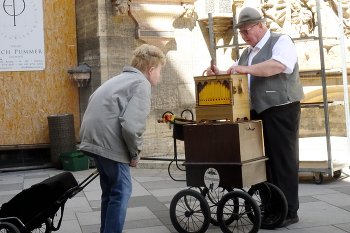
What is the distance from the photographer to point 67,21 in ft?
29.9

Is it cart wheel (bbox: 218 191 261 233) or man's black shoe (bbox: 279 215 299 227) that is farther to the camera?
man's black shoe (bbox: 279 215 299 227)

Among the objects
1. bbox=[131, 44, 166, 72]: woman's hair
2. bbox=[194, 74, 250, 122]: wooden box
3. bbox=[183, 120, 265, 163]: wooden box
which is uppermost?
bbox=[131, 44, 166, 72]: woman's hair

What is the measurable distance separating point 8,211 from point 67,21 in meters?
5.70

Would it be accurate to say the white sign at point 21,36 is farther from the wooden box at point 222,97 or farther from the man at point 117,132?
the man at point 117,132

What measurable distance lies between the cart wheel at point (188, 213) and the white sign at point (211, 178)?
0.12m

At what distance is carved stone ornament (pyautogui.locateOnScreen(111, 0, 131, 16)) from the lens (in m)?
8.56

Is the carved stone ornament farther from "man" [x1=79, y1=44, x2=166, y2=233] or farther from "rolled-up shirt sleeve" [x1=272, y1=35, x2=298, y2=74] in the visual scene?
"man" [x1=79, y1=44, x2=166, y2=233]

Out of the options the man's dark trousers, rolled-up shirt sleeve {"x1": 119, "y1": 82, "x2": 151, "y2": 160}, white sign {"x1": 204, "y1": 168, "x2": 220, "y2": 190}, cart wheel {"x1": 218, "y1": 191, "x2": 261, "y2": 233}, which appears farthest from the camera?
the man's dark trousers

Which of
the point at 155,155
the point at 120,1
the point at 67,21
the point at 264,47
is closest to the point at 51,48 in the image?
the point at 67,21

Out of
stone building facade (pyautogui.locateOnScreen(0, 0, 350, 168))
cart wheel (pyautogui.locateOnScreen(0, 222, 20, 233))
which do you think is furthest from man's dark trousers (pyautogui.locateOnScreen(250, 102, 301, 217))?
stone building facade (pyautogui.locateOnScreen(0, 0, 350, 168))

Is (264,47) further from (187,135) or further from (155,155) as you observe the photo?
(155,155)

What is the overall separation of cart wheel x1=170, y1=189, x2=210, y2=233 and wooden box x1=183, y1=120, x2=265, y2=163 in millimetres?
298

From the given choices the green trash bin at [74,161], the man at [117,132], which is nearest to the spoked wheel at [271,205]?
the man at [117,132]

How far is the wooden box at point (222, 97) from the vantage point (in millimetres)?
4207
